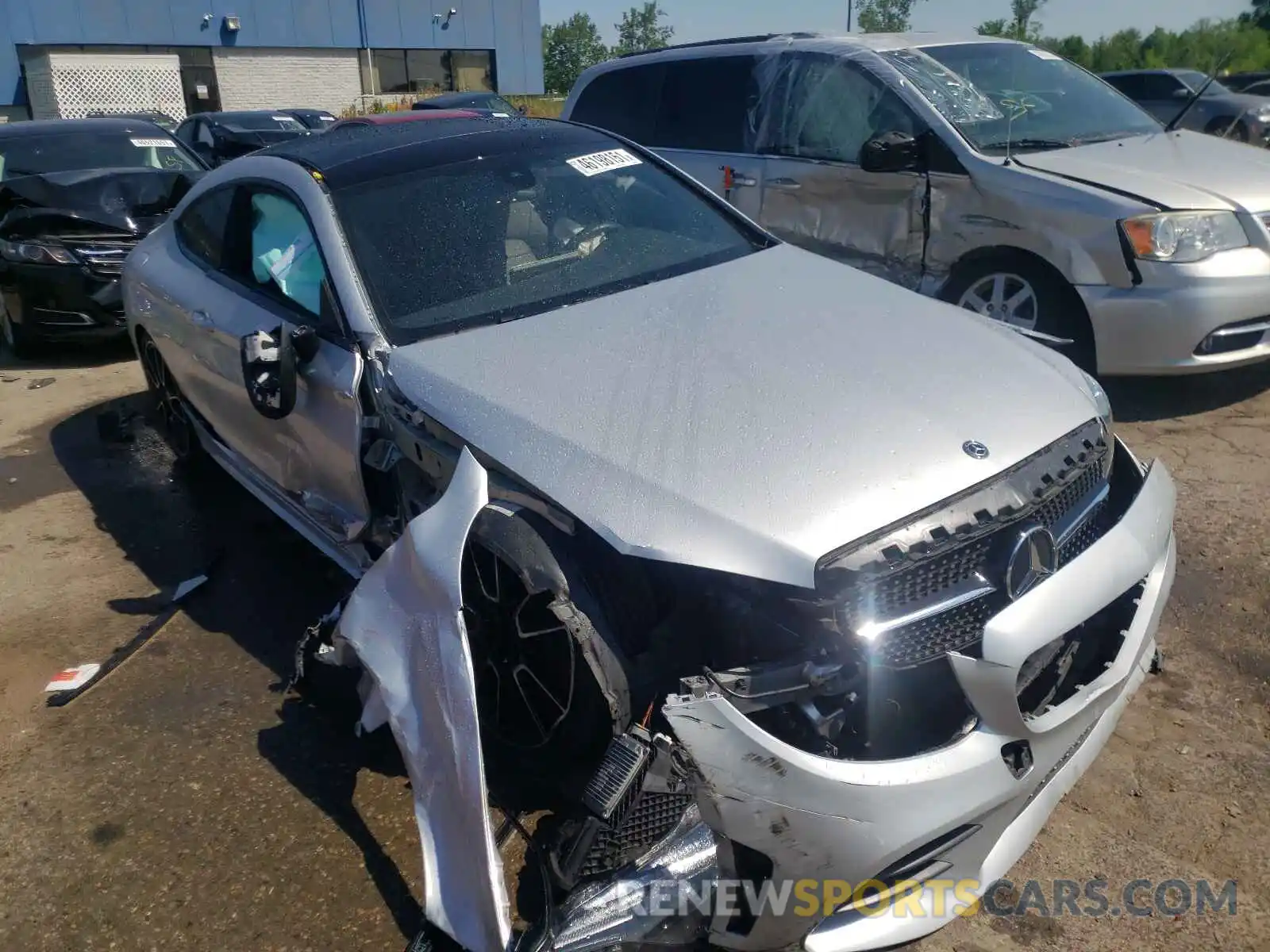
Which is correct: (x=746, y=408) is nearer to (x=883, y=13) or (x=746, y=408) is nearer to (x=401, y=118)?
(x=401, y=118)

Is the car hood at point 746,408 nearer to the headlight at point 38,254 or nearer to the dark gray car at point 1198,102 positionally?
the headlight at point 38,254

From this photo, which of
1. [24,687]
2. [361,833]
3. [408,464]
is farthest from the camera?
[24,687]

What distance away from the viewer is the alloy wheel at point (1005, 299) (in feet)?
16.8

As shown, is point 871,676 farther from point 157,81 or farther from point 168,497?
point 157,81

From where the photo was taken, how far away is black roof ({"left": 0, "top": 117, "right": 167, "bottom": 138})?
26.5ft

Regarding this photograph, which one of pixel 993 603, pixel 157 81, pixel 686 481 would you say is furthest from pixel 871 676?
pixel 157 81

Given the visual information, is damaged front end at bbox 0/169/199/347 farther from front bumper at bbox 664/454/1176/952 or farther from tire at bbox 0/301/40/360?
front bumper at bbox 664/454/1176/952

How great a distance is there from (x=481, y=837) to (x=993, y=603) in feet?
3.95

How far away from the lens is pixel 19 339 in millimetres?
7355

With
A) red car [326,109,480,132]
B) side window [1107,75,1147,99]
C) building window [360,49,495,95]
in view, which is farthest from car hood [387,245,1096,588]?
building window [360,49,495,95]

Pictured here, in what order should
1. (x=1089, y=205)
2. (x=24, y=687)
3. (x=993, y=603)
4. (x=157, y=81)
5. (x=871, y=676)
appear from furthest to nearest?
(x=157, y=81)
(x=1089, y=205)
(x=24, y=687)
(x=993, y=603)
(x=871, y=676)

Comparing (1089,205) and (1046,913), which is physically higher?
(1089,205)

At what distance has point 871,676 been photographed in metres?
2.07

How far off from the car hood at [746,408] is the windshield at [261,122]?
14.0 m
